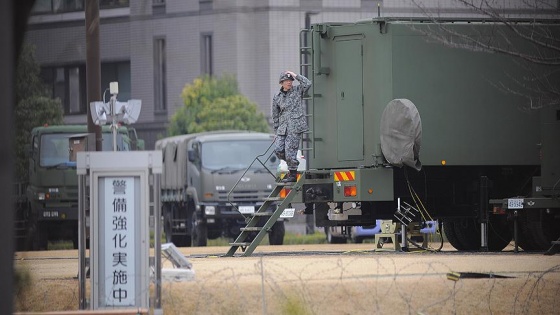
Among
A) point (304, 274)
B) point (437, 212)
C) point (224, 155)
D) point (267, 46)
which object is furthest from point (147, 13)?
point (304, 274)

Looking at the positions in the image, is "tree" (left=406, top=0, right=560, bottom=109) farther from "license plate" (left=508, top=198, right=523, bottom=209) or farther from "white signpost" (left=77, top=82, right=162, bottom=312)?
"white signpost" (left=77, top=82, right=162, bottom=312)

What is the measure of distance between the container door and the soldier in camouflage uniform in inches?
26.4

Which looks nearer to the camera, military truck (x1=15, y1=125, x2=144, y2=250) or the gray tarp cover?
the gray tarp cover

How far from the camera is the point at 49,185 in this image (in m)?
33.8

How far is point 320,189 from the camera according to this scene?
2147 centimetres

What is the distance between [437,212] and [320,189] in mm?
1904

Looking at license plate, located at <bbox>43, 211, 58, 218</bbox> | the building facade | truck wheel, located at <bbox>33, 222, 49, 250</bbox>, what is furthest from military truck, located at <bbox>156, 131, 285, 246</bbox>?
the building facade

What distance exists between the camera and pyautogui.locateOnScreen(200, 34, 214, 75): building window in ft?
199

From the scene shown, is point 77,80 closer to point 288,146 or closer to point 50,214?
point 50,214

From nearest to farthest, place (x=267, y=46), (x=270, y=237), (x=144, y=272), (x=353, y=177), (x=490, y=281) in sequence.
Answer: (x=144, y=272), (x=490, y=281), (x=353, y=177), (x=270, y=237), (x=267, y=46)

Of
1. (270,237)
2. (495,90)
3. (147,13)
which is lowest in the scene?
(270,237)

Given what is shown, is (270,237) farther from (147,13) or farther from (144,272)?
(147,13)

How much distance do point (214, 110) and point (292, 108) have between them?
3377 centimetres

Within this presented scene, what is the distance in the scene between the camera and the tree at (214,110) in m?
54.2
